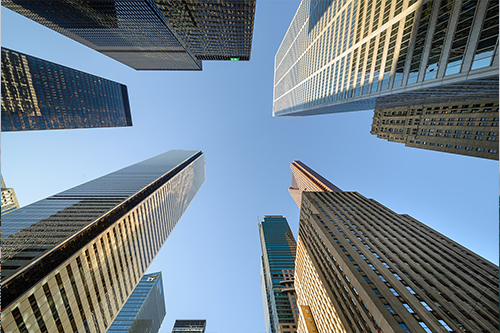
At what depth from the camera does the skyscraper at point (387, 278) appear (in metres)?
34.6

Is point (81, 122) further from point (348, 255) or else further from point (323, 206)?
point (348, 255)

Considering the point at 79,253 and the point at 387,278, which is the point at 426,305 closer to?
the point at 387,278

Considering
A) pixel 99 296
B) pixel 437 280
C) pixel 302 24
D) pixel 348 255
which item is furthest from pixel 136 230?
pixel 302 24

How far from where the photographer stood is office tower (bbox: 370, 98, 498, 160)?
7188 cm

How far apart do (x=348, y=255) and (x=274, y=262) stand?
305 feet

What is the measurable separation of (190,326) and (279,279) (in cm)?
8697

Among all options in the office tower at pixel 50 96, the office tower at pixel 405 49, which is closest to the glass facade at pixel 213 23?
the office tower at pixel 405 49

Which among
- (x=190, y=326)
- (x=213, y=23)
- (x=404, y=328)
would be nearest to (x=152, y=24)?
(x=213, y=23)

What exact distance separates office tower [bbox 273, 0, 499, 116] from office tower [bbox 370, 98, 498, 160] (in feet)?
78.9

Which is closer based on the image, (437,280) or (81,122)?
(437,280)

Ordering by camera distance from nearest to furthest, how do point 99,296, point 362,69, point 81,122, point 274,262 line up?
point 362,69 < point 99,296 < point 81,122 < point 274,262

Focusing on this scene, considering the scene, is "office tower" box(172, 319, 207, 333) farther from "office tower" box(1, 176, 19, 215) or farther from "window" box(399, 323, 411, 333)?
"window" box(399, 323, 411, 333)

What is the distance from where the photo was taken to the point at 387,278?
4194cm

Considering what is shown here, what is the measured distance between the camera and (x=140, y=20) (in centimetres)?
8475
